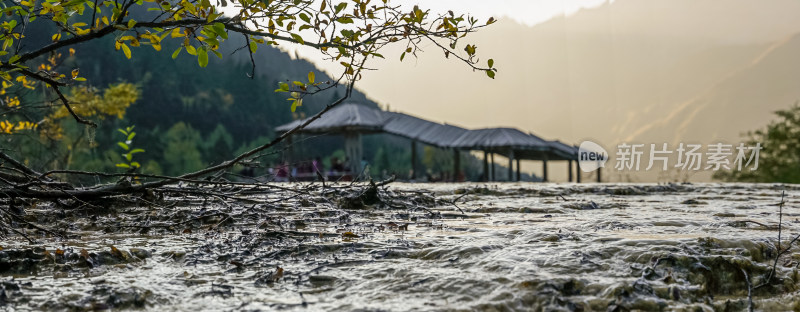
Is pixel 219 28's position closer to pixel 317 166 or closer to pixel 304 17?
pixel 304 17

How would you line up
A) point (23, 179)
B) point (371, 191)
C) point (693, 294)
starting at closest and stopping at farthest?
point (693, 294) → point (23, 179) → point (371, 191)

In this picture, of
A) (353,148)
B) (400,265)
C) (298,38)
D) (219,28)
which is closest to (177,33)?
(219,28)

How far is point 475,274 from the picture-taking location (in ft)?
6.22

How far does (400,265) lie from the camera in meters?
2.05

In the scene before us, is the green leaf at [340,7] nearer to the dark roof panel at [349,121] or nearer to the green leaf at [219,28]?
the green leaf at [219,28]

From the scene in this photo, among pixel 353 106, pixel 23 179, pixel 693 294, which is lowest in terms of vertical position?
pixel 693 294

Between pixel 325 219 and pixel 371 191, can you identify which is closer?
pixel 325 219

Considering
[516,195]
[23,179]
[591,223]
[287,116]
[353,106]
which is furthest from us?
[287,116]

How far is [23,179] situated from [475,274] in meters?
3.29

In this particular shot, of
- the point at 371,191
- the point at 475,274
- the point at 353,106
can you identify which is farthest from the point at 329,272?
the point at 353,106

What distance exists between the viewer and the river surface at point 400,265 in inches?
66.2

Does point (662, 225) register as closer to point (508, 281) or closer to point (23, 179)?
point (508, 281)

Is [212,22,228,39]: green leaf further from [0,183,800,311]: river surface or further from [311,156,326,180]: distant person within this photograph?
[0,183,800,311]: river surface

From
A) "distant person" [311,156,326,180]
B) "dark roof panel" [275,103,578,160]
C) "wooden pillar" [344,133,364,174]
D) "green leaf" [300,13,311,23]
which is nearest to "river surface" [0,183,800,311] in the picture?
"distant person" [311,156,326,180]
